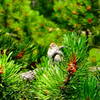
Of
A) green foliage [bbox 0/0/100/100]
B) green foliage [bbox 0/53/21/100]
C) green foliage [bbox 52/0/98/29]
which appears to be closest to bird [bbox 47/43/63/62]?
green foliage [bbox 0/0/100/100]

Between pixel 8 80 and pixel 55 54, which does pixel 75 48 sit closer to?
pixel 55 54

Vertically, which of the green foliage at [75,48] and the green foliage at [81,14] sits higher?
the green foliage at [75,48]

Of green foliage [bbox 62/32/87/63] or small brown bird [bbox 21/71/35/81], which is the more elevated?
green foliage [bbox 62/32/87/63]

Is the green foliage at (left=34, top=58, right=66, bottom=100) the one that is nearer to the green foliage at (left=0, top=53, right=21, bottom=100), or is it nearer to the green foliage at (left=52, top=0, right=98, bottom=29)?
the green foliage at (left=0, top=53, right=21, bottom=100)

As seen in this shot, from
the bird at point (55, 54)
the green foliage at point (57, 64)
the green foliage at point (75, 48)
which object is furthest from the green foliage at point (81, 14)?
the green foliage at point (75, 48)

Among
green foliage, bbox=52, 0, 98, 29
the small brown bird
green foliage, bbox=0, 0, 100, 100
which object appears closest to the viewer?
green foliage, bbox=0, 0, 100, 100

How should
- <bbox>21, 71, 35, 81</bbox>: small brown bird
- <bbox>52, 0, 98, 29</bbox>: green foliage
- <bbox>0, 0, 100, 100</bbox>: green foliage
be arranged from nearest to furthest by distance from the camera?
<bbox>0, 0, 100, 100</bbox>: green foliage, <bbox>21, 71, 35, 81</bbox>: small brown bird, <bbox>52, 0, 98, 29</bbox>: green foliage

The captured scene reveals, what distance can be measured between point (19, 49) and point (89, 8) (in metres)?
0.87

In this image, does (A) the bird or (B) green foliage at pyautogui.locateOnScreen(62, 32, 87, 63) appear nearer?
(B) green foliage at pyautogui.locateOnScreen(62, 32, 87, 63)

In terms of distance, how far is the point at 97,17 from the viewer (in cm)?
208

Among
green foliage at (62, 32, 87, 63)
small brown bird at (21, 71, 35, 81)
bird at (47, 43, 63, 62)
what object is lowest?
small brown bird at (21, 71, 35, 81)

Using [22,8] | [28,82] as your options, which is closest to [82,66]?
[28,82]

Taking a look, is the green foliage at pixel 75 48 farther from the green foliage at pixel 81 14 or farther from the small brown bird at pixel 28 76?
the green foliage at pixel 81 14

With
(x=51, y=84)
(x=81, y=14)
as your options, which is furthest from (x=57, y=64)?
(x=81, y=14)
